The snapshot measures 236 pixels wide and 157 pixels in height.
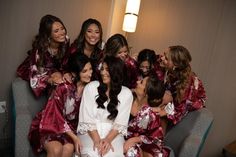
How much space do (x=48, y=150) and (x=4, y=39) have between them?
1.02 m

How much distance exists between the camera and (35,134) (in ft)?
6.50

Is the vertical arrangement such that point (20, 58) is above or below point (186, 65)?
below

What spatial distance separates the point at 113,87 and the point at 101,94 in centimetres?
10

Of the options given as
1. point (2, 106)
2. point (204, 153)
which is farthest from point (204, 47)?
point (2, 106)

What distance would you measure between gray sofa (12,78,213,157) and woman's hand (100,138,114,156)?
45 cm

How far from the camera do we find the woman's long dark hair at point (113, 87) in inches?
80.7

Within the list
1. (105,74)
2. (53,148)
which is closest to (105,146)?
(53,148)

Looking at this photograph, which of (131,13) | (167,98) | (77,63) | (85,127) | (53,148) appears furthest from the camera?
(131,13)

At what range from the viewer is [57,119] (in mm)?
2029

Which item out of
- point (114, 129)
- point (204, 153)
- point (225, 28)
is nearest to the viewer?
point (114, 129)

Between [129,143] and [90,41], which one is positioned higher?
[90,41]

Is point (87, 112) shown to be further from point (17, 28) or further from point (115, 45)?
point (17, 28)

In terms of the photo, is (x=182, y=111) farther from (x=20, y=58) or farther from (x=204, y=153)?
(x=20, y=58)

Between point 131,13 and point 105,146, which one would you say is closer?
point 105,146
